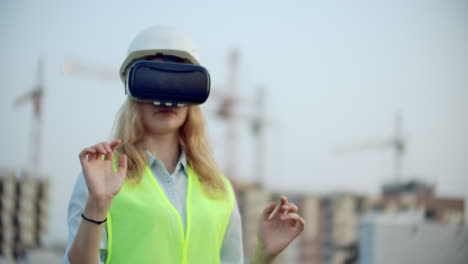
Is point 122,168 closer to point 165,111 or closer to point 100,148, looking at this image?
point 100,148

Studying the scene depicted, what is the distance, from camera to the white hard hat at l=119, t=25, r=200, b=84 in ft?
8.46

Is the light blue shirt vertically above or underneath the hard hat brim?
underneath

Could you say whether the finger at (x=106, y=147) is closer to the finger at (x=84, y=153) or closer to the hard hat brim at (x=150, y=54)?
the finger at (x=84, y=153)

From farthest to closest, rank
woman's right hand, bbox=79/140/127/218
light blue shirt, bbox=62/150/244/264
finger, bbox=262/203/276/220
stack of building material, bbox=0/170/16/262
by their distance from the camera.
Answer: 1. stack of building material, bbox=0/170/16/262
2. finger, bbox=262/203/276/220
3. light blue shirt, bbox=62/150/244/264
4. woman's right hand, bbox=79/140/127/218

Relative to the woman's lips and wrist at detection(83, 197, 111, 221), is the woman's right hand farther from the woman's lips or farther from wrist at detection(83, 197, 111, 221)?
the woman's lips

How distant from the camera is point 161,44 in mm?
2578

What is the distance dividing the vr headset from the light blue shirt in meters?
0.29

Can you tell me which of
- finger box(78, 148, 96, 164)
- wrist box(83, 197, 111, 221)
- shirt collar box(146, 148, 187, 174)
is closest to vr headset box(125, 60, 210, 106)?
shirt collar box(146, 148, 187, 174)

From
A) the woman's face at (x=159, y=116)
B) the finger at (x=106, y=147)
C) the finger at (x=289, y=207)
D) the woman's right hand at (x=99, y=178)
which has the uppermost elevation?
the woman's face at (x=159, y=116)

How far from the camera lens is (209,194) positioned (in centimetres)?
262

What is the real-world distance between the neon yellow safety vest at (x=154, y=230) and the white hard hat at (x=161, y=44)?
479 mm

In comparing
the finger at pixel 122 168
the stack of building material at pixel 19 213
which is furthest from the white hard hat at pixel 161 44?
the stack of building material at pixel 19 213

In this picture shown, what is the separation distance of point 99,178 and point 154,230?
37cm

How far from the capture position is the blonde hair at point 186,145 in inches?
99.8
